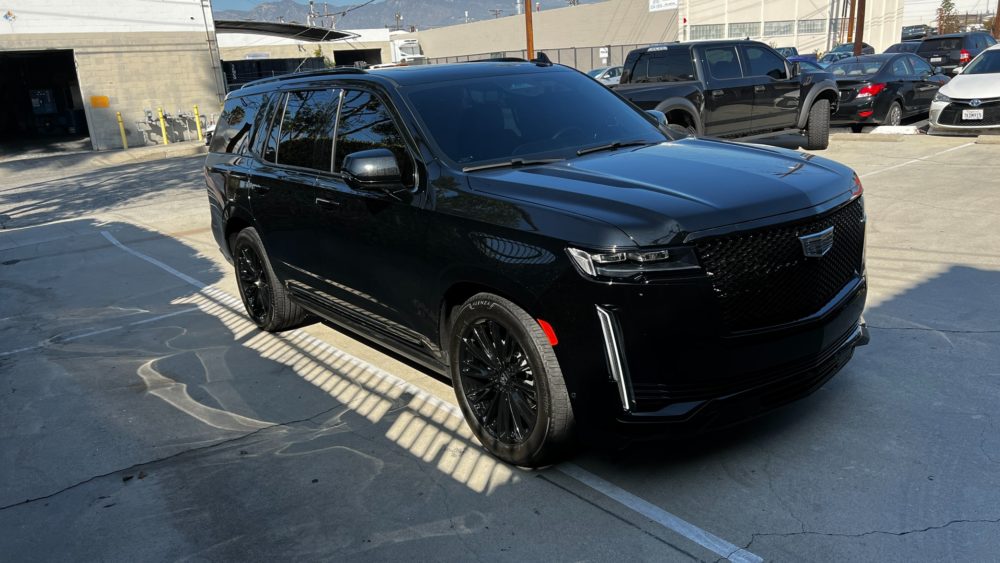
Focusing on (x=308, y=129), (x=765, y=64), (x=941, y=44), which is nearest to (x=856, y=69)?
(x=765, y=64)

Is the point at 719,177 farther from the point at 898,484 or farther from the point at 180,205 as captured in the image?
the point at 180,205

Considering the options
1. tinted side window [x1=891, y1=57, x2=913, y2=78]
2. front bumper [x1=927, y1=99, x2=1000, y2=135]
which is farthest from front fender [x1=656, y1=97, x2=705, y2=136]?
tinted side window [x1=891, y1=57, x2=913, y2=78]

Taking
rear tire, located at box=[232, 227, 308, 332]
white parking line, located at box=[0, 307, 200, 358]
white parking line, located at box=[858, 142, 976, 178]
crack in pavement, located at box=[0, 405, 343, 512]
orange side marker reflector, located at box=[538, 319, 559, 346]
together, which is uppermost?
orange side marker reflector, located at box=[538, 319, 559, 346]

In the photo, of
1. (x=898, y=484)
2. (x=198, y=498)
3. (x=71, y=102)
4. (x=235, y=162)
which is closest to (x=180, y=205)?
(x=235, y=162)

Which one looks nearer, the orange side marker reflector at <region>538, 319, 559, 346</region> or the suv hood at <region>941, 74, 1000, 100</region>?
the orange side marker reflector at <region>538, 319, 559, 346</region>

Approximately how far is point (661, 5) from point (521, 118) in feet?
194

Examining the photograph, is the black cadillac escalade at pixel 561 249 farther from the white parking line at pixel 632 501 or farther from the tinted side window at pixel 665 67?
the tinted side window at pixel 665 67

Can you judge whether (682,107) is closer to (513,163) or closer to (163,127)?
(513,163)

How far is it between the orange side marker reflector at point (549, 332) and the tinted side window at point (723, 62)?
9.94 m

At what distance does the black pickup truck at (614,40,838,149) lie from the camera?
1195 centimetres

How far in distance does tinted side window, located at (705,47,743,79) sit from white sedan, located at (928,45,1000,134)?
4066 millimetres

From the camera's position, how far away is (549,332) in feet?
11.0

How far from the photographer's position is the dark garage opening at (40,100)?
106ft

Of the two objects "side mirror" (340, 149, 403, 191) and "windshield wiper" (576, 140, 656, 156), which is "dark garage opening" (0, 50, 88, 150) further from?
"windshield wiper" (576, 140, 656, 156)
